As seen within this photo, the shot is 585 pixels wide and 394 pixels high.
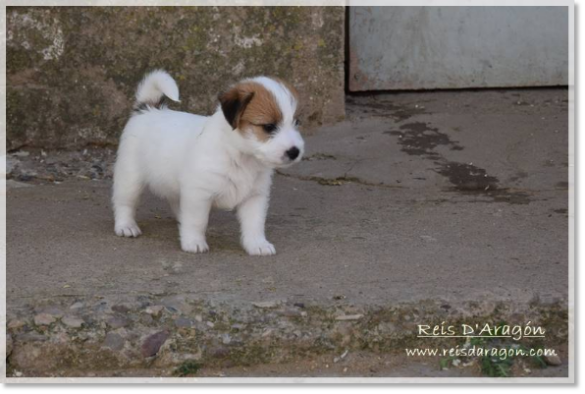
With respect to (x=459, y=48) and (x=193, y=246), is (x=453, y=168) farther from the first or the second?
(x=193, y=246)

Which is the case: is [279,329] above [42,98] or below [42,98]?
below

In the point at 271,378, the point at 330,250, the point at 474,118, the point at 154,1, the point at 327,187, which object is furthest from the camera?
the point at 474,118

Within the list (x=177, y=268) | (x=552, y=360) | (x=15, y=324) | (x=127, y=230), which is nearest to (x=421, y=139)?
(x=127, y=230)

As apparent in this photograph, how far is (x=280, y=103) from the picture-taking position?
479 cm

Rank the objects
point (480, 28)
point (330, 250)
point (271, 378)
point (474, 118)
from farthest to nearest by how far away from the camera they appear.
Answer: point (480, 28) < point (474, 118) < point (330, 250) < point (271, 378)

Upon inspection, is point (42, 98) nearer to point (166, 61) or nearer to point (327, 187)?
point (166, 61)

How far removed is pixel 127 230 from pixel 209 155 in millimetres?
743

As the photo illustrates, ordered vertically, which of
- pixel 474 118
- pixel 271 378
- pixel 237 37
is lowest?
pixel 271 378

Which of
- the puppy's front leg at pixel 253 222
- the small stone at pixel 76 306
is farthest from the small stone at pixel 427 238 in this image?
the small stone at pixel 76 306

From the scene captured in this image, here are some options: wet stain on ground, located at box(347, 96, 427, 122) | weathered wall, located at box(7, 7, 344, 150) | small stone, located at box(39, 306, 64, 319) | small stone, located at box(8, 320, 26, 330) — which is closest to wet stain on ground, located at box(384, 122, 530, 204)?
wet stain on ground, located at box(347, 96, 427, 122)

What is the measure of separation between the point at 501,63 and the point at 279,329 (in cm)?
460

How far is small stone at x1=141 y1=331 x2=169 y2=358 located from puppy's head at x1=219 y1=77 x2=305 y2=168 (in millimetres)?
1008

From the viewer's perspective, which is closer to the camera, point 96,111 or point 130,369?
point 130,369

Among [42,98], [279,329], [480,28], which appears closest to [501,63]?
[480,28]
